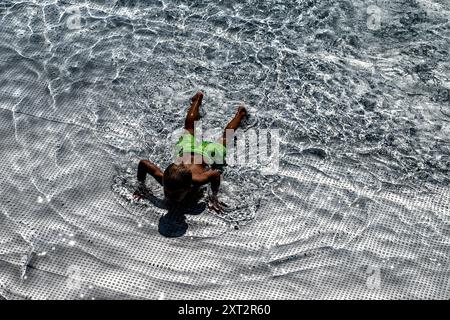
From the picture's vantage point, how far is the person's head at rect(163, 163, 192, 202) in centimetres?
452

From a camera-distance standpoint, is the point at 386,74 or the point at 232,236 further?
the point at 386,74

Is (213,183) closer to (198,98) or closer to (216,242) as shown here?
(216,242)

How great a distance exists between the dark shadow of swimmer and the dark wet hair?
373 millimetres

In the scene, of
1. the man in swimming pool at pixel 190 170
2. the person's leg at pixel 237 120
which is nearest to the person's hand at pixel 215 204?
the man in swimming pool at pixel 190 170

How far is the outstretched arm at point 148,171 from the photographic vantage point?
4.82 m

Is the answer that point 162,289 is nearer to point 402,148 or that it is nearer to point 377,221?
point 377,221

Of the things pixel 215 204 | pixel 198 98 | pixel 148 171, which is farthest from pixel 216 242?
pixel 198 98

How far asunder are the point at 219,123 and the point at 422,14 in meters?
2.87

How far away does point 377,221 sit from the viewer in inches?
194

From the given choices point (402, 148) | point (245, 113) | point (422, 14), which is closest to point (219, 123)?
point (245, 113)

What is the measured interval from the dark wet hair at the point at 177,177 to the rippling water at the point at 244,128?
42 centimetres

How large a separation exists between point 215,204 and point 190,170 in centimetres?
36

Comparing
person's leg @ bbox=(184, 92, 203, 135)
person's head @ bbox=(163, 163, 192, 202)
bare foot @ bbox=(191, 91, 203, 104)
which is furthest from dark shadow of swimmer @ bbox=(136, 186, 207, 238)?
bare foot @ bbox=(191, 91, 203, 104)

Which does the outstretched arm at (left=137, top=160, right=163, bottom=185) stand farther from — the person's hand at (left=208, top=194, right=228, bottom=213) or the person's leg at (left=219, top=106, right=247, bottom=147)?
the person's leg at (left=219, top=106, right=247, bottom=147)
